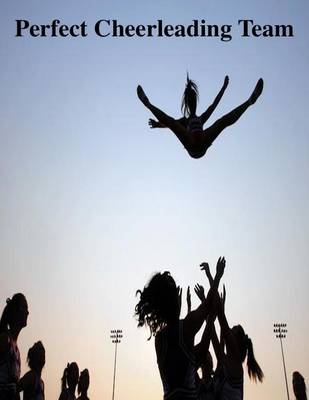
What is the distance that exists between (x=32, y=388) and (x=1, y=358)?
3.35 ft

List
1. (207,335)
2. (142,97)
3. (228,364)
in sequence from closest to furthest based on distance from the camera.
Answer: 1. (207,335)
2. (228,364)
3. (142,97)

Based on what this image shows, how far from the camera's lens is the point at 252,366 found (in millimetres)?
4668

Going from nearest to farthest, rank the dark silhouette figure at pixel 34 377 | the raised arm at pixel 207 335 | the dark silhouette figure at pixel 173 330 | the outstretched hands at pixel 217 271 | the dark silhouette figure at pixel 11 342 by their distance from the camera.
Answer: the dark silhouette figure at pixel 173 330 → the raised arm at pixel 207 335 → the outstretched hands at pixel 217 271 → the dark silhouette figure at pixel 11 342 → the dark silhouette figure at pixel 34 377

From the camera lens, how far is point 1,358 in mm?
4555

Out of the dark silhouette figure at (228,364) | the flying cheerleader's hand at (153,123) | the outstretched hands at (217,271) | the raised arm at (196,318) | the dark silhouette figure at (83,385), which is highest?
the flying cheerleader's hand at (153,123)

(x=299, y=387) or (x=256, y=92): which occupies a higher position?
(x=256, y=92)

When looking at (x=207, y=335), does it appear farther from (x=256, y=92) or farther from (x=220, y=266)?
(x=256, y=92)

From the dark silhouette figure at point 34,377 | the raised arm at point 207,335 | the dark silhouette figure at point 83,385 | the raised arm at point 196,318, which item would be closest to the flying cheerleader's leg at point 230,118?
the dark silhouette figure at point 83,385

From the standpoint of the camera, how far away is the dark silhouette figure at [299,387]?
5098 mm

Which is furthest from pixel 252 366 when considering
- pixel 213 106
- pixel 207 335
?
pixel 213 106

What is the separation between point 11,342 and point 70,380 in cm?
284

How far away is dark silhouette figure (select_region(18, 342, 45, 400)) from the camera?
5348 mm

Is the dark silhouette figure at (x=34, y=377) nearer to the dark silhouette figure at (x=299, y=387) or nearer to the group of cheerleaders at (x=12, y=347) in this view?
the group of cheerleaders at (x=12, y=347)

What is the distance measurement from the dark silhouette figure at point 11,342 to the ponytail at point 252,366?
2.08 meters
